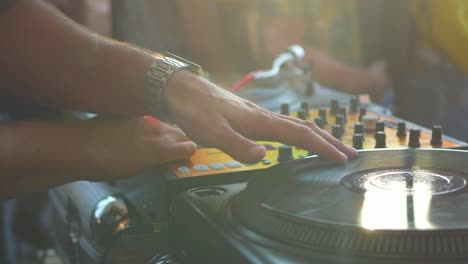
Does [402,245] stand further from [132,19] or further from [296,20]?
[296,20]

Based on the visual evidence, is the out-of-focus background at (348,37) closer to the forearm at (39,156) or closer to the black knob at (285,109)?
the black knob at (285,109)

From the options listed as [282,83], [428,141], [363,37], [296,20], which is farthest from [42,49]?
[363,37]

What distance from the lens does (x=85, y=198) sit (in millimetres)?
998

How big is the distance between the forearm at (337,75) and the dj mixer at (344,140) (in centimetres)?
106

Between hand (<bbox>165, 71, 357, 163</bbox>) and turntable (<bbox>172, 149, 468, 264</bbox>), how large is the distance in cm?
3

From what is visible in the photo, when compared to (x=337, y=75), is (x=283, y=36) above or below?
above

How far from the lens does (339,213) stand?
0.59 m

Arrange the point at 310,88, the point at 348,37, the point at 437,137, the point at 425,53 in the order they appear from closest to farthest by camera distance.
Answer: the point at 437,137, the point at 310,88, the point at 425,53, the point at 348,37

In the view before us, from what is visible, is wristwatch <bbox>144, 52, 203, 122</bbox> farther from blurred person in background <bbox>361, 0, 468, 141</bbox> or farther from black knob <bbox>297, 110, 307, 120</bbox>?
blurred person in background <bbox>361, 0, 468, 141</bbox>

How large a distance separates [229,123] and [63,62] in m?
0.26

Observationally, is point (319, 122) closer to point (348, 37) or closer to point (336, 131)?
point (336, 131)

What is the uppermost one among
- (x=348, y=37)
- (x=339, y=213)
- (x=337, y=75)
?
(x=339, y=213)

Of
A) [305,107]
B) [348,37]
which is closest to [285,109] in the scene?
[305,107]

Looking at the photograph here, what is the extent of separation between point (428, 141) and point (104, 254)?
0.47 meters
